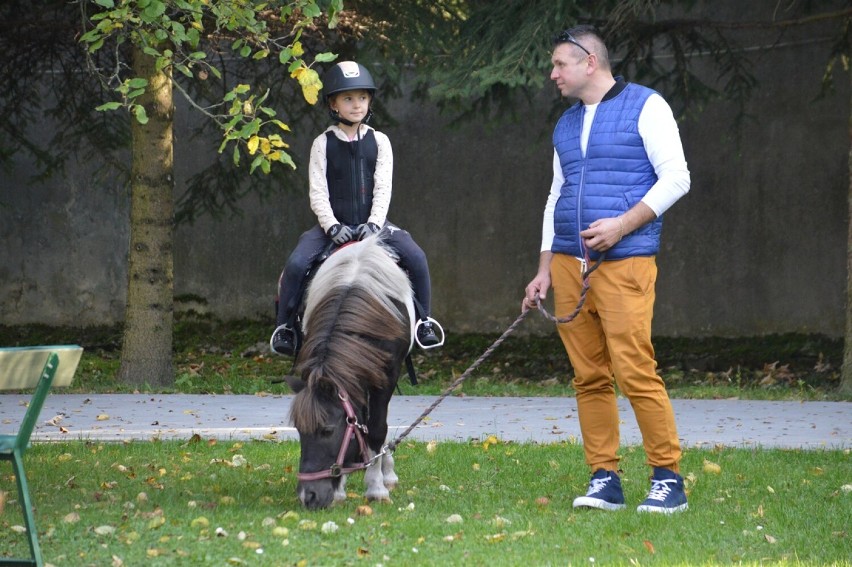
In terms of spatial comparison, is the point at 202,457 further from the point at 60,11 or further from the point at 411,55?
the point at 60,11

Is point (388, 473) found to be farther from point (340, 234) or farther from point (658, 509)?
point (658, 509)

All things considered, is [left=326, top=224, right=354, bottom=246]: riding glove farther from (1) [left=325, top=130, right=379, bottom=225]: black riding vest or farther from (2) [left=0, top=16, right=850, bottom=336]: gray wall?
(2) [left=0, top=16, right=850, bottom=336]: gray wall

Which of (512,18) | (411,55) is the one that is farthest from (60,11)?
(512,18)

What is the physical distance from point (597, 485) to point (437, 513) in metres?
0.83

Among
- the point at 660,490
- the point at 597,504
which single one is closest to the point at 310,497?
the point at 597,504

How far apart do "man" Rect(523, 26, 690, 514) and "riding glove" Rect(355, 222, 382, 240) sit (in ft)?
3.52

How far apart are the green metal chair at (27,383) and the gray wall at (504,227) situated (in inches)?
435

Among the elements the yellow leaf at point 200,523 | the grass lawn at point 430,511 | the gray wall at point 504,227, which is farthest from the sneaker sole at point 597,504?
the gray wall at point 504,227

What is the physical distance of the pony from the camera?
5445 millimetres

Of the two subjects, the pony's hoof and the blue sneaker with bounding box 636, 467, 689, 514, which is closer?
the blue sneaker with bounding box 636, 467, 689, 514

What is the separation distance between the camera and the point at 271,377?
1294 centimetres

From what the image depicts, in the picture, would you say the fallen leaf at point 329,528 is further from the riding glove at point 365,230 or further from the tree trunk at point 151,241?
the tree trunk at point 151,241

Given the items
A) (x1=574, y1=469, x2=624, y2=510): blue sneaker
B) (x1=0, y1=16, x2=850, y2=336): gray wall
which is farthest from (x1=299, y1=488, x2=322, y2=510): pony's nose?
(x1=0, y1=16, x2=850, y2=336): gray wall

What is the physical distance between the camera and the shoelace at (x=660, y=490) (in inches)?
222
